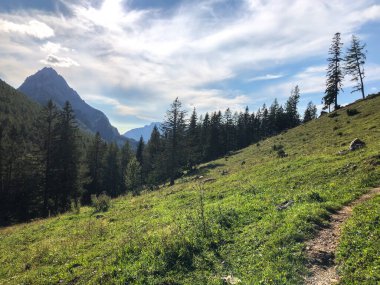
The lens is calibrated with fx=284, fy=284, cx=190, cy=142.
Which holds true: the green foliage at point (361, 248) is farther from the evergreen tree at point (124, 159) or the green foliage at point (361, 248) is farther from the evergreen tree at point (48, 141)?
the evergreen tree at point (124, 159)

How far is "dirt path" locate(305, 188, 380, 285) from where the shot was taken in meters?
8.67

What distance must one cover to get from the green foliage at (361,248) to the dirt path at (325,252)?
274 mm

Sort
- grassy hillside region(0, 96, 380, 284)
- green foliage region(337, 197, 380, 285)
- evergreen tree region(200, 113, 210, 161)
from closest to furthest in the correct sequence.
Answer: green foliage region(337, 197, 380, 285)
grassy hillside region(0, 96, 380, 284)
evergreen tree region(200, 113, 210, 161)

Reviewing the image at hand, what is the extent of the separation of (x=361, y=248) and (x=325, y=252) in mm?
1131

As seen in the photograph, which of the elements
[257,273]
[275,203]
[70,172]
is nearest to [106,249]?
[257,273]

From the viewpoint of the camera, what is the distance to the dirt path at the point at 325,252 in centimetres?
867

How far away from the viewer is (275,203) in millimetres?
15797

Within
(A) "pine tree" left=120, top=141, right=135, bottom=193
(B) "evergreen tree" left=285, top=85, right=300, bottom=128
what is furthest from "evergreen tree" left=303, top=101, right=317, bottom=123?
(A) "pine tree" left=120, top=141, right=135, bottom=193

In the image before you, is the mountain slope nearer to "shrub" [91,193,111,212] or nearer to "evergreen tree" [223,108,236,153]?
"evergreen tree" [223,108,236,153]

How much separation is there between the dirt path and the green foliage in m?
0.27

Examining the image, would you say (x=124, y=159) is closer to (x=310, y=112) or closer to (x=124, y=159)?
(x=124, y=159)

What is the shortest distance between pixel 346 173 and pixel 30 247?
2038 centimetres

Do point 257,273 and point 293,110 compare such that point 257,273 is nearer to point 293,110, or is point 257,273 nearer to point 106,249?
point 106,249

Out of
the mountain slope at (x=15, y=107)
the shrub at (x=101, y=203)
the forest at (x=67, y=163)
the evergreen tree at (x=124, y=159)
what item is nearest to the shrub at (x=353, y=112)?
the forest at (x=67, y=163)
